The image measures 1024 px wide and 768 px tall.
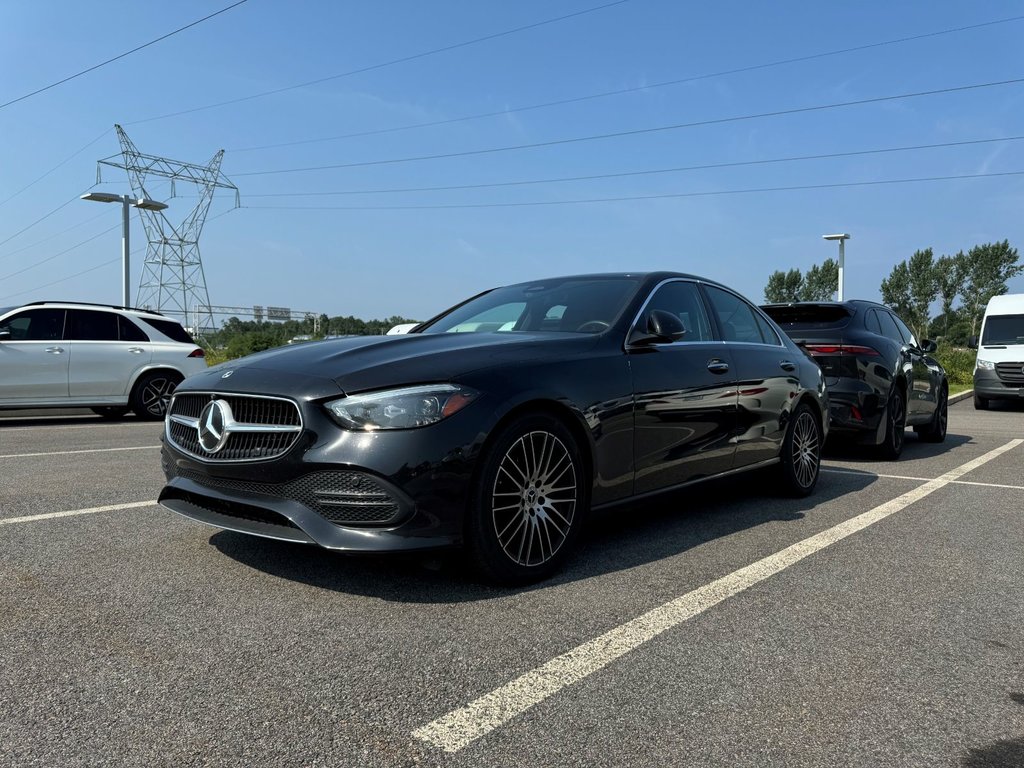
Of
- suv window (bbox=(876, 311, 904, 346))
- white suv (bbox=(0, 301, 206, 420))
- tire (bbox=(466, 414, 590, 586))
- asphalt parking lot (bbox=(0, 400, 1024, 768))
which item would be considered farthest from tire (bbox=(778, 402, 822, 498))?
white suv (bbox=(0, 301, 206, 420))

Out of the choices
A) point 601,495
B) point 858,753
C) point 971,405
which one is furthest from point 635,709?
point 971,405

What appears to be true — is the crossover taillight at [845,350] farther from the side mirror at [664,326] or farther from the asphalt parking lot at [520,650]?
the side mirror at [664,326]

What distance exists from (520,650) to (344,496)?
0.92 metres

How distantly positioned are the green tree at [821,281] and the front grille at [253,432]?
3784 inches

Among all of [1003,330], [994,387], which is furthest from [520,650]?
[1003,330]

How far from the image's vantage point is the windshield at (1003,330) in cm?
1631

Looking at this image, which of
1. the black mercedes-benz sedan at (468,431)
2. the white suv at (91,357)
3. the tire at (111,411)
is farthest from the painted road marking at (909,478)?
the tire at (111,411)

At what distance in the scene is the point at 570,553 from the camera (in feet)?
13.1

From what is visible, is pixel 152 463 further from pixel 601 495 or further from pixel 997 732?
pixel 997 732

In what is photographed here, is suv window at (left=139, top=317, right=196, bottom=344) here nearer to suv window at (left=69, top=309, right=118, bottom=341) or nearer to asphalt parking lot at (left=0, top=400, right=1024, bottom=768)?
suv window at (left=69, top=309, right=118, bottom=341)

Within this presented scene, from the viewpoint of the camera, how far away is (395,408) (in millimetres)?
3332

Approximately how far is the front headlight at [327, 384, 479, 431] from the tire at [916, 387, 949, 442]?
8.23m

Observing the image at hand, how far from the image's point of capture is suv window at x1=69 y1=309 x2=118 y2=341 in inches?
446

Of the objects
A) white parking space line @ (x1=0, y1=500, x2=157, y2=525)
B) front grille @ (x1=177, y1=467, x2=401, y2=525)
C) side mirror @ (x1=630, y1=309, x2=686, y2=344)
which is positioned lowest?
white parking space line @ (x1=0, y1=500, x2=157, y2=525)
